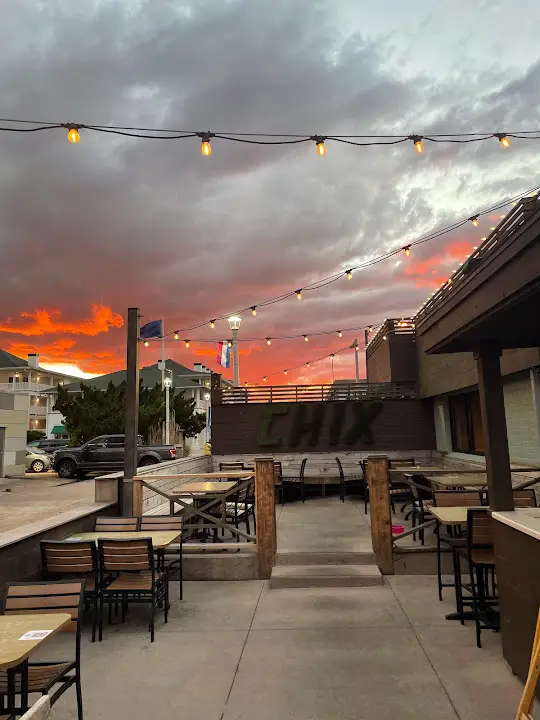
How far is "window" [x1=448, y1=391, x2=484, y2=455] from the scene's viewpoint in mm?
12312

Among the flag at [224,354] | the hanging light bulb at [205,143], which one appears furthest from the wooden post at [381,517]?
the flag at [224,354]

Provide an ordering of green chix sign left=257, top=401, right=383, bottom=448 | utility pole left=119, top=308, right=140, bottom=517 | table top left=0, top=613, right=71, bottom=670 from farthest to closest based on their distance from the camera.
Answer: green chix sign left=257, top=401, right=383, bottom=448 < utility pole left=119, top=308, right=140, bottom=517 < table top left=0, top=613, right=71, bottom=670

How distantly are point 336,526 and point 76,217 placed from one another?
493 inches

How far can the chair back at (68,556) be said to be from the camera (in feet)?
15.5

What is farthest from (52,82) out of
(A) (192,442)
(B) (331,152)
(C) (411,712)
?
(A) (192,442)

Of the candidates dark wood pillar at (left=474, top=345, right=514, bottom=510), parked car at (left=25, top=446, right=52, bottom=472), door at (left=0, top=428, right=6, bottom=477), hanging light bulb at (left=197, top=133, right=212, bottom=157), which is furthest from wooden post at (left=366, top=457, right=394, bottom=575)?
parked car at (left=25, top=446, right=52, bottom=472)

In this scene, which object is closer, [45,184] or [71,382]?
[45,184]

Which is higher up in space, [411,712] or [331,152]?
[331,152]

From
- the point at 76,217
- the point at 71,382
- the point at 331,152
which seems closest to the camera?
the point at 331,152

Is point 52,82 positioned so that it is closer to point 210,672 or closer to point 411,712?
point 210,672

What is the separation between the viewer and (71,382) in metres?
52.9

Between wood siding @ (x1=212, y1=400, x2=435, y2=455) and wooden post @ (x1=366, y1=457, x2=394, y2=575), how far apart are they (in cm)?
1077

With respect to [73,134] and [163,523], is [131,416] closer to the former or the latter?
[163,523]

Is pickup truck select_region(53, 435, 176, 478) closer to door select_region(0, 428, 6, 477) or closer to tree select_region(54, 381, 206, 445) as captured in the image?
door select_region(0, 428, 6, 477)
